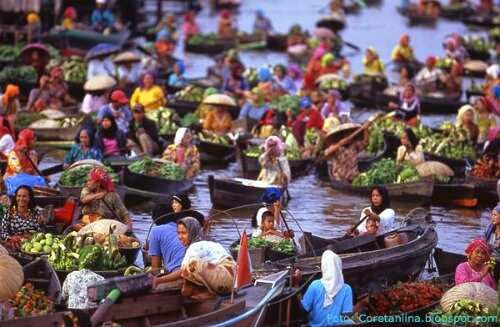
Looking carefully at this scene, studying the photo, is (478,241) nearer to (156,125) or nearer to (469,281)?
(469,281)

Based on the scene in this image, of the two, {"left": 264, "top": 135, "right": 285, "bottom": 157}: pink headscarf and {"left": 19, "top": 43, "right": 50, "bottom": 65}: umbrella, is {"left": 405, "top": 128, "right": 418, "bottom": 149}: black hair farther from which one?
{"left": 19, "top": 43, "right": 50, "bottom": 65}: umbrella

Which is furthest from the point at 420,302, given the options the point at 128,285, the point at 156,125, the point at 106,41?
the point at 106,41

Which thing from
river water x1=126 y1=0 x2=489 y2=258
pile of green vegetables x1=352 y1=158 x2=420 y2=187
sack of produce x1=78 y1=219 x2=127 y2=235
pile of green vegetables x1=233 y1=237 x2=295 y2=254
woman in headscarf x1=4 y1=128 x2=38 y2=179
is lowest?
river water x1=126 y1=0 x2=489 y2=258

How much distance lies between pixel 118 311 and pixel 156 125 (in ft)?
38.1

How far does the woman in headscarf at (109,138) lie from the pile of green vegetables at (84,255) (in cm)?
576

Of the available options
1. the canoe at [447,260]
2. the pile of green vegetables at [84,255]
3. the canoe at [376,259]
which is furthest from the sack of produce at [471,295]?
the pile of green vegetables at [84,255]

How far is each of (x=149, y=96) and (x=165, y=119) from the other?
2.59 feet

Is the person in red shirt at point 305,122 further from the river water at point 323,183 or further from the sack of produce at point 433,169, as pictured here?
the sack of produce at point 433,169

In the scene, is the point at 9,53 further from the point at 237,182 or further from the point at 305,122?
the point at 237,182

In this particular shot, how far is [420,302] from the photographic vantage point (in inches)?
564

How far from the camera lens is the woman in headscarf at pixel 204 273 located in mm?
12586

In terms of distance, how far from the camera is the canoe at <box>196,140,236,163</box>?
23547mm

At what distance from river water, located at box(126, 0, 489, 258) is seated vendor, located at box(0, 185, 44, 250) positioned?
5.39 ft

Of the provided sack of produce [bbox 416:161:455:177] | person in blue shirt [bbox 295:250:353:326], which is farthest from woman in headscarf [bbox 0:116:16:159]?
person in blue shirt [bbox 295:250:353:326]
